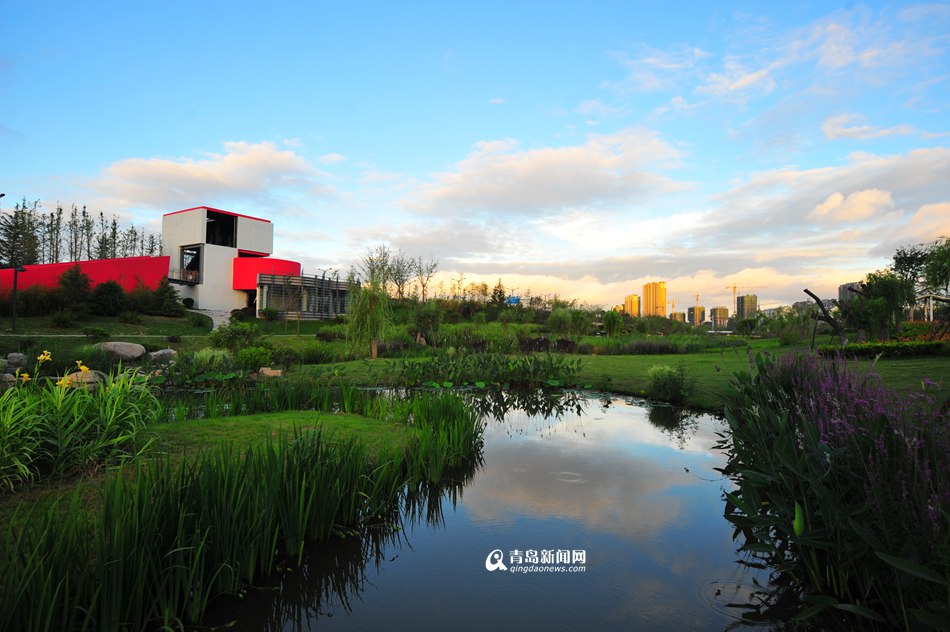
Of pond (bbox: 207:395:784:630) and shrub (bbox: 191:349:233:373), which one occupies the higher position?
shrub (bbox: 191:349:233:373)

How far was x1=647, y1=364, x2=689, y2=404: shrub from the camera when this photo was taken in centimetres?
956

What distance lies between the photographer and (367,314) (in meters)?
16.0

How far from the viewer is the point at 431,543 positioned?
364cm

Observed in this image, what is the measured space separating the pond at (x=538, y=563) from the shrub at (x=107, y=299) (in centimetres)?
3201

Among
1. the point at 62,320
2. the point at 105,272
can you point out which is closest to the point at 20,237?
the point at 105,272

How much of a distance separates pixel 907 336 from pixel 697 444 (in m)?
19.9

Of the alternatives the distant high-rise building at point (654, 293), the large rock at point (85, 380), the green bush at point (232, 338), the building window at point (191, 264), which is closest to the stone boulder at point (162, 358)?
the green bush at point (232, 338)

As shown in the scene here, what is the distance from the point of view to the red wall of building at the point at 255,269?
4097cm

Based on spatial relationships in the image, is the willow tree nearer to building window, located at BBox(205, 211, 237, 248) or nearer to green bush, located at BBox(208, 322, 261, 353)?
green bush, located at BBox(208, 322, 261, 353)

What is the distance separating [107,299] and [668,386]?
105 feet

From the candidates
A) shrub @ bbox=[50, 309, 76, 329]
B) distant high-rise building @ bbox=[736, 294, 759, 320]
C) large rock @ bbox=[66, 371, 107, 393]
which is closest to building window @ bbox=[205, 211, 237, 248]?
shrub @ bbox=[50, 309, 76, 329]

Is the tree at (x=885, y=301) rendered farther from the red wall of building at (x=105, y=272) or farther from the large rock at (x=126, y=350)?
the red wall of building at (x=105, y=272)

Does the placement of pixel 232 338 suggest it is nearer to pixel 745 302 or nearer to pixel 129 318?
pixel 129 318

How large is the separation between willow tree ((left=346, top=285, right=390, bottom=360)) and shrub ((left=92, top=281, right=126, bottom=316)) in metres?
21.5
